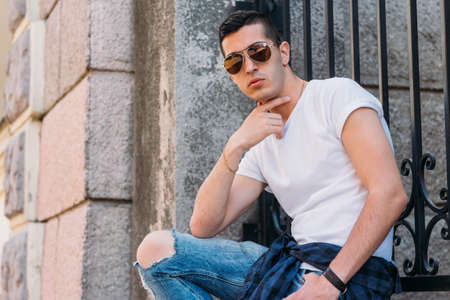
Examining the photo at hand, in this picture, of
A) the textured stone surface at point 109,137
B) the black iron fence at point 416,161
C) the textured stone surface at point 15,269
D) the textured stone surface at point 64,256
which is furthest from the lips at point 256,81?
the textured stone surface at point 15,269

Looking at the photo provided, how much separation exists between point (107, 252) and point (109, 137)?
0.56 meters

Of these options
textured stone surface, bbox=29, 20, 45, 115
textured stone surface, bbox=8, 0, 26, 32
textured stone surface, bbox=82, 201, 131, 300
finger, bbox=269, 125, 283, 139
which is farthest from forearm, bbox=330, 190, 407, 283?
textured stone surface, bbox=8, 0, 26, 32

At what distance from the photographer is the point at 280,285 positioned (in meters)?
2.32

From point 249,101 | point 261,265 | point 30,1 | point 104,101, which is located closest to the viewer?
point 261,265

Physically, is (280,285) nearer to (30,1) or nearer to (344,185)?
(344,185)

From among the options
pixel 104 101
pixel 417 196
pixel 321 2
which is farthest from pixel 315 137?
pixel 104 101

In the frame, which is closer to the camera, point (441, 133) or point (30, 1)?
point (441, 133)

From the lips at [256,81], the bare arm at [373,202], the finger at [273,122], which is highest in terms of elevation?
the lips at [256,81]

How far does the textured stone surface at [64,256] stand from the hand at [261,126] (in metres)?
1.40

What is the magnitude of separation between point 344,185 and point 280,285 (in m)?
0.35

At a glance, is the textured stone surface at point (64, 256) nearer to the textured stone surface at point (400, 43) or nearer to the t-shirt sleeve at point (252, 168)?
the t-shirt sleeve at point (252, 168)

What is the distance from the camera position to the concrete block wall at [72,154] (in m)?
3.83

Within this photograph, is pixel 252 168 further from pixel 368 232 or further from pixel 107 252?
pixel 107 252

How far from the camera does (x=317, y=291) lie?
217 cm
